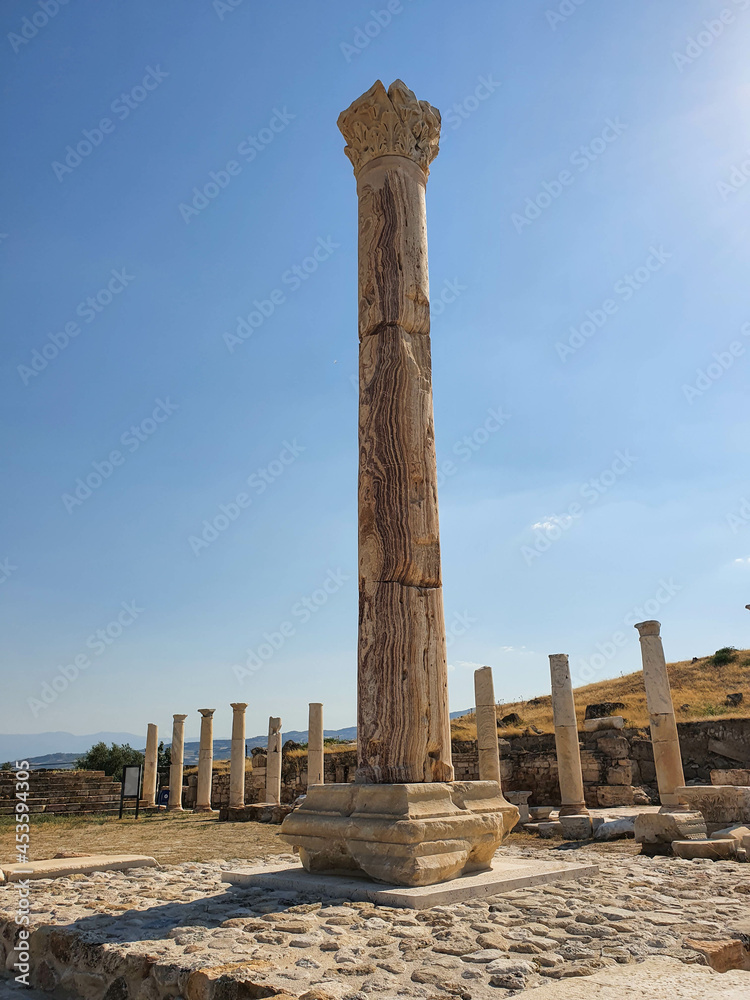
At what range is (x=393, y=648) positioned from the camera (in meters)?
5.77

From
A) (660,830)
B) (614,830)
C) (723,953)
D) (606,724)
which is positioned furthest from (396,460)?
(606,724)

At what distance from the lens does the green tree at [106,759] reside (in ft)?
141

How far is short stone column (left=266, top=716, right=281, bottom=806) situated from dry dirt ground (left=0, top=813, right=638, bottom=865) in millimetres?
3024

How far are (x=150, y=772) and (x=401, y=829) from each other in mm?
24773

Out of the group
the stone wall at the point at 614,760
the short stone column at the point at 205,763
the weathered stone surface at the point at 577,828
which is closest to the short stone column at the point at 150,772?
the short stone column at the point at 205,763

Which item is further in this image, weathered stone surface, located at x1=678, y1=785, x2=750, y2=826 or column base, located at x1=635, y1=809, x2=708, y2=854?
weathered stone surface, located at x1=678, y1=785, x2=750, y2=826

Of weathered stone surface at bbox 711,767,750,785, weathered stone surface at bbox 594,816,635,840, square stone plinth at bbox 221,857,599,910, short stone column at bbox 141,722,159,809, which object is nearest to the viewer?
square stone plinth at bbox 221,857,599,910

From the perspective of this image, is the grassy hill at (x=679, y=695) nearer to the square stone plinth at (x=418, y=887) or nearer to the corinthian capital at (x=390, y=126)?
the square stone plinth at (x=418, y=887)

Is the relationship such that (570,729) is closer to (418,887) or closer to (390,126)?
(418,887)

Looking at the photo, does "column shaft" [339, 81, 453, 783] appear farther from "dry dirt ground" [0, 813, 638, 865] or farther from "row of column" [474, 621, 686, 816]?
"row of column" [474, 621, 686, 816]

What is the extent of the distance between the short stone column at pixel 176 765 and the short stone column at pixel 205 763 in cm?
67

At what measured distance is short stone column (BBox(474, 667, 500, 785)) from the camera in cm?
1634

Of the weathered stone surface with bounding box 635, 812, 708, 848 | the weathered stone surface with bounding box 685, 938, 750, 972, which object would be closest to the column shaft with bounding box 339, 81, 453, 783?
the weathered stone surface with bounding box 685, 938, 750, 972

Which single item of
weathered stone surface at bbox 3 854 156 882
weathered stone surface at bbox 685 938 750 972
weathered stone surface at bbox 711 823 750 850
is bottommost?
weathered stone surface at bbox 711 823 750 850
